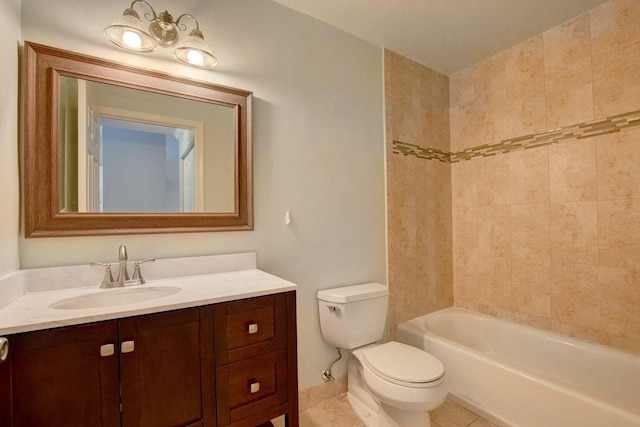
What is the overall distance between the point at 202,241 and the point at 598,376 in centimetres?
242

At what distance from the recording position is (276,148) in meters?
1.75

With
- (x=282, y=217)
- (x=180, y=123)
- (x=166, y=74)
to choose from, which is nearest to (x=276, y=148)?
(x=282, y=217)

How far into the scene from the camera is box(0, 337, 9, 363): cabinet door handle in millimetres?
758

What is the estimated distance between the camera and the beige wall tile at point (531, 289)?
6.79ft

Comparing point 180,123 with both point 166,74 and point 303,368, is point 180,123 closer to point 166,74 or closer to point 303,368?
point 166,74

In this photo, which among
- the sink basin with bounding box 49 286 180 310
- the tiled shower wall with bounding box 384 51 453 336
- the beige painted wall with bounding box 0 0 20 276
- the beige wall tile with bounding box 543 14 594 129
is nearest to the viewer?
the beige painted wall with bounding box 0 0 20 276

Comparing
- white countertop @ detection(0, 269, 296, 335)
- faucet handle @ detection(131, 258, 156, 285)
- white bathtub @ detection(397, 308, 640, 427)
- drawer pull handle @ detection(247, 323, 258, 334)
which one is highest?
faucet handle @ detection(131, 258, 156, 285)

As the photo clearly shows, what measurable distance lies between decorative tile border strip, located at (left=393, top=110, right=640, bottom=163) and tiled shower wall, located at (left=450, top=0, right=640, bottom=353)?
2cm

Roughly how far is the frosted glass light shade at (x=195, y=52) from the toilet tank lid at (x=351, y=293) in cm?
144

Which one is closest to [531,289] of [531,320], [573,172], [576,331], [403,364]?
[531,320]

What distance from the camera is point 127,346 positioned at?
94 centimetres

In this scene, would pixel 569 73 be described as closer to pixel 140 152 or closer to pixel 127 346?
pixel 140 152

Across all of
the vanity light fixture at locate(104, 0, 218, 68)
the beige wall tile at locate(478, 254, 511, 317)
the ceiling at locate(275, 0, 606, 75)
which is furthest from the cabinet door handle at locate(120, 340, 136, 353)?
the beige wall tile at locate(478, 254, 511, 317)

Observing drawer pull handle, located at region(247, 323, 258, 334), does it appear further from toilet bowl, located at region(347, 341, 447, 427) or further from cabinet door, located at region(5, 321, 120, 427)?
toilet bowl, located at region(347, 341, 447, 427)
